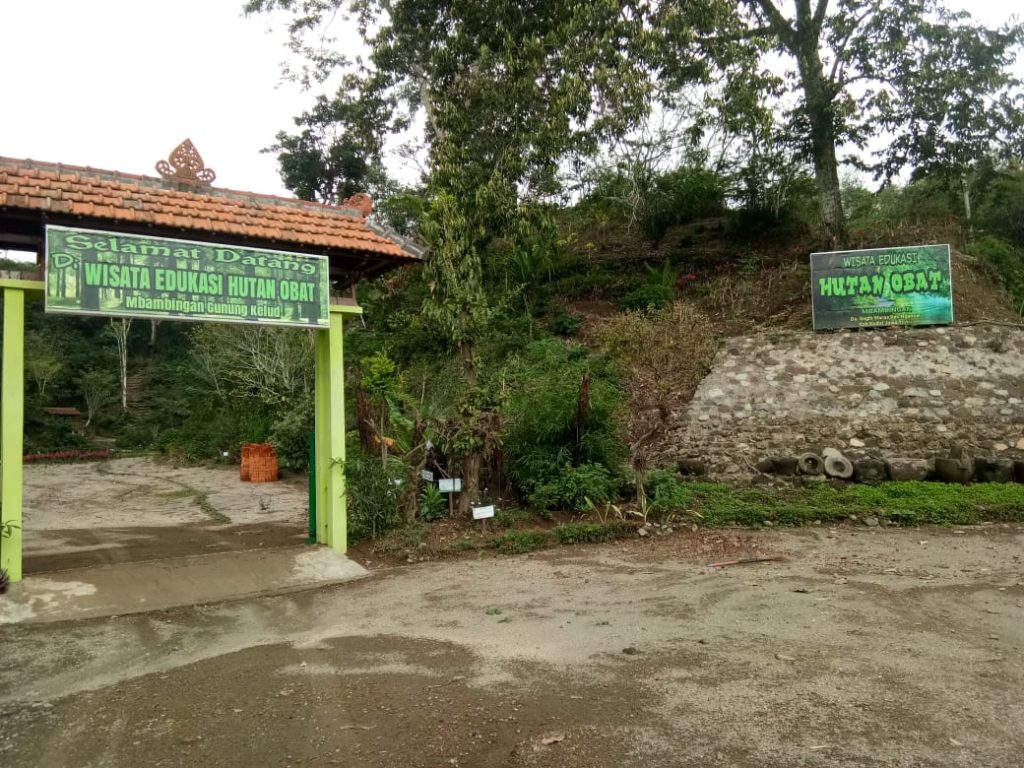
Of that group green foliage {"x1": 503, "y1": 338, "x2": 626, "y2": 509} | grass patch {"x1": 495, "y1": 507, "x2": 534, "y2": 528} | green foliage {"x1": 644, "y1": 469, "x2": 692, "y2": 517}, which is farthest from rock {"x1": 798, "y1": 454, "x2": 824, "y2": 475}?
grass patch {"x1": 495, "y1": 507, "x2": 534, "y2": 528}

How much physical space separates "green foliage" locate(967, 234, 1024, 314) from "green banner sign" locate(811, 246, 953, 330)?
3285mm

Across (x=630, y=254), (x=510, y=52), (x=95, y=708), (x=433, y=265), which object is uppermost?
(x=510, y=52)

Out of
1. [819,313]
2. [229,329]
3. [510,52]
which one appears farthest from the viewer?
[229,329]

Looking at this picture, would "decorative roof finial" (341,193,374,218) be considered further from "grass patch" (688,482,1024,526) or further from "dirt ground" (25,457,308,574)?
"grass patch" (688,482,1024,526)

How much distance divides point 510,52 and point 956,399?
31.6ft

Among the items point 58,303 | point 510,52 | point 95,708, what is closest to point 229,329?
point 510,52

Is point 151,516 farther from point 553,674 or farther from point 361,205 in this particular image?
point 553,674

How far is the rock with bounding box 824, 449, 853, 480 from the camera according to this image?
11.0 metres

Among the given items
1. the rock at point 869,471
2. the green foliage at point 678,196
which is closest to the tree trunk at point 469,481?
the rock at point 869,471

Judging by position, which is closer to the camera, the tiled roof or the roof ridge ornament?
the tiled roof

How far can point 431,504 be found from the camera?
9.40 meters

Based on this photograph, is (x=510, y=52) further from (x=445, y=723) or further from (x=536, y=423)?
(x=445, y=723)

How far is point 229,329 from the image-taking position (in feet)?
71.1

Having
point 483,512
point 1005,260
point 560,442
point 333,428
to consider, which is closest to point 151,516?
point 333,428
